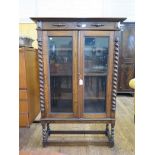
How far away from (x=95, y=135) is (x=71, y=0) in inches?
150

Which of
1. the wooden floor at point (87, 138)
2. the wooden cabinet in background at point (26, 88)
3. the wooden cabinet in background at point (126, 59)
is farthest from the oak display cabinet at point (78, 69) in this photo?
the wooden cabinet in background at point (126, 59)

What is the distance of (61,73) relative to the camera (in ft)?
9.14

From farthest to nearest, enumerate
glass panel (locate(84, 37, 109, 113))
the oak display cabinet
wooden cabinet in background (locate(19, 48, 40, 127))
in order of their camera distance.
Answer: wooden cabinet in background (locate(19, 48, 40, 127)) < glass panel (locate(84, 37, 109, 113)) < the oak display cabinet

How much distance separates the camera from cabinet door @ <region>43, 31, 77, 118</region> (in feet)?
8.82

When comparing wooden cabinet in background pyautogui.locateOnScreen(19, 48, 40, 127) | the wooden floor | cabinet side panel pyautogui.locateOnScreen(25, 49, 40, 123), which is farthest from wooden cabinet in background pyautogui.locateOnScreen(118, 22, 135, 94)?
wooden cabinet in background pyautogui.locateOnScreen(19, 48, 40, 127)

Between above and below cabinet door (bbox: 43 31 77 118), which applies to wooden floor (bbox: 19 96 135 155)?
below

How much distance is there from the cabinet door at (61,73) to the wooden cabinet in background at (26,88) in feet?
Answer: 2.48

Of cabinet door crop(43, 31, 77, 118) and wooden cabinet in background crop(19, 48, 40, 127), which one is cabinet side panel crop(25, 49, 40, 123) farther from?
cabinet door crop(43, 31, 77, 118)

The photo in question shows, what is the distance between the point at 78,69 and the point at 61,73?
21 centimetres

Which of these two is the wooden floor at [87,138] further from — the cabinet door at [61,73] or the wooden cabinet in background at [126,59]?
the wooden cabinet in background at [126,59]
